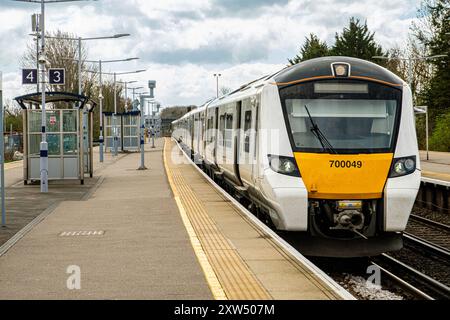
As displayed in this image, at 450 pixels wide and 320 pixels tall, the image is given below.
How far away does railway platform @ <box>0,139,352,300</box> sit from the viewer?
6.95 meters

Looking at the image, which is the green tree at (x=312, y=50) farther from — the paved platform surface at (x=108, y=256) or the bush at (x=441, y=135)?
the paved platform surface at (x=108, y=256)

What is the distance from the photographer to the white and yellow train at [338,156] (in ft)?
31.1

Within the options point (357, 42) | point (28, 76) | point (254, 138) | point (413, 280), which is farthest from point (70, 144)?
point (357, 42)

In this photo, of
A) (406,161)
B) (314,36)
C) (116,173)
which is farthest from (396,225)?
(314,36)

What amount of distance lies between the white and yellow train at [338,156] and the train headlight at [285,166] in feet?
0.05

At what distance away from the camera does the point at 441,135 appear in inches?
1722

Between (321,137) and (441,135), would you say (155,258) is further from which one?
(441,135)

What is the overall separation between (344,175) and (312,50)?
58662 mm

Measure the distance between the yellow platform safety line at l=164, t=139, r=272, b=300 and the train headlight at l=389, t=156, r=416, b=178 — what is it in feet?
8.44

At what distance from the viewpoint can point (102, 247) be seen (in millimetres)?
9727

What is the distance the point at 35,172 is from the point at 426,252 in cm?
1256

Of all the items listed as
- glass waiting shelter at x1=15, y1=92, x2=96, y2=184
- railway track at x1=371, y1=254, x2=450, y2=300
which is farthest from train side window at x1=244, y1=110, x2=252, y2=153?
glass waiting shelter at x1=15, y1=92, x2=96, y2=184
